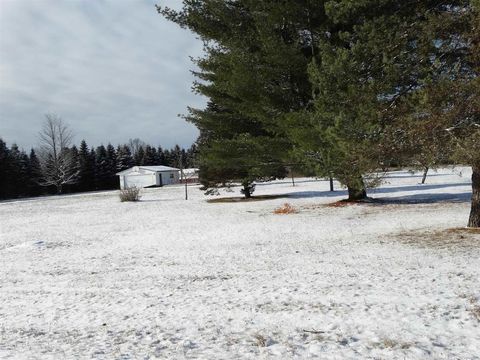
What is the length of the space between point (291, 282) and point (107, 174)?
64803 millimetres

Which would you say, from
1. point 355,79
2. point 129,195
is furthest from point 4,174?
point 355,79

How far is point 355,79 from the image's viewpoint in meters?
9.24

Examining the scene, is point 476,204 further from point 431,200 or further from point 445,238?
point 431,200

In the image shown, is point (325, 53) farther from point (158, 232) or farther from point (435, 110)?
point (158, 232)

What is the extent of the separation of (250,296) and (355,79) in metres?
6.24

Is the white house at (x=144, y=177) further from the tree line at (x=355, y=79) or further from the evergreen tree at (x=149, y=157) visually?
the tree line at (x=355, y=79)

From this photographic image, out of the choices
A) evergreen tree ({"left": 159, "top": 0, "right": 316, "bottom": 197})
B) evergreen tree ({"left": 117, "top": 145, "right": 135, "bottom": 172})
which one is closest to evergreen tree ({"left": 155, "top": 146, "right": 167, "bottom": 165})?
evergreen tree ({"left": 117, "top": 145, "right": 135, "bottom": 172})

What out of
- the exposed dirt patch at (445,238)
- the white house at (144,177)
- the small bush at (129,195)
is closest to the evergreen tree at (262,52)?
the exposed dirt patch at (445,238)

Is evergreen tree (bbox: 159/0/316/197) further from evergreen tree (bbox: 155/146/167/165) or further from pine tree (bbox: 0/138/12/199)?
evergreen tree (bbox: 155/146/167/165)

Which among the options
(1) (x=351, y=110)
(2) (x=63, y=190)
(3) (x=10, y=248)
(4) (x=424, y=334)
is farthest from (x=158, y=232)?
(2) (x=63, y=190)

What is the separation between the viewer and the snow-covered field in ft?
11.9

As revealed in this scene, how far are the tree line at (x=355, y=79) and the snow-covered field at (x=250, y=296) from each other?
6.97 feet

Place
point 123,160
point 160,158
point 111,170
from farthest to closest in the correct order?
point 160,158 → point 123,160 → point 111,170

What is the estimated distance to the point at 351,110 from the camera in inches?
364
